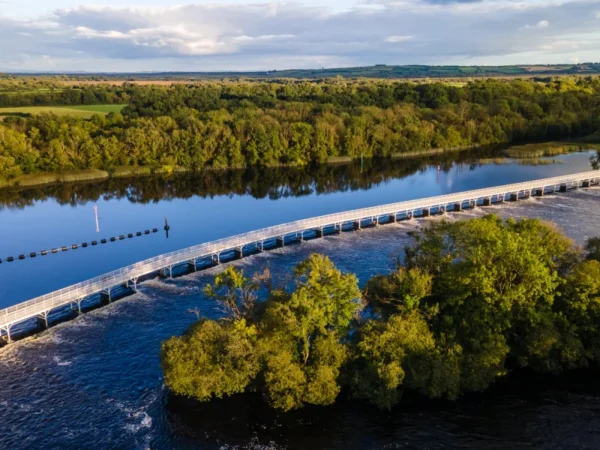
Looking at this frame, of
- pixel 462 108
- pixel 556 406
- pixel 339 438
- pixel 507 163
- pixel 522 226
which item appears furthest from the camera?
pixel 462 108

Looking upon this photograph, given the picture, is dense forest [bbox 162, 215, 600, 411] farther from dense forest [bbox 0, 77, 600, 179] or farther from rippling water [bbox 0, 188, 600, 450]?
dense forest [bbox 0, 77, 600, 179]

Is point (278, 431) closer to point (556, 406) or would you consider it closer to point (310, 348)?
point (310, 348)

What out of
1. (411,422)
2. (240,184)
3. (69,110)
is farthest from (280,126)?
(411,422)

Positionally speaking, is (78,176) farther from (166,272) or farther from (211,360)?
(211,360)

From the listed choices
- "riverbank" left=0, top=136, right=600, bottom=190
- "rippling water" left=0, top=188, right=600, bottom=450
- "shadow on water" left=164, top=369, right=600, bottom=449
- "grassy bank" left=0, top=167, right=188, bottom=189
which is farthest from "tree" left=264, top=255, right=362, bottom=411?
"riverbank" left=0, top=136, right=600, bottom=190

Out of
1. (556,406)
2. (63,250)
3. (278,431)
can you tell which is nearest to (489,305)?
(556,406)
